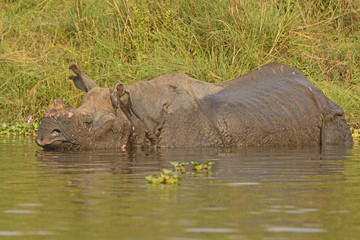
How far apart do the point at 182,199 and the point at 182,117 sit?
168 inches

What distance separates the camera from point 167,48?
13516 mm

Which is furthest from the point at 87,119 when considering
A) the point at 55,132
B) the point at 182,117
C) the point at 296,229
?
the point at 296,229

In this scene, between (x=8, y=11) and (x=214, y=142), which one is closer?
(x=214, y=142)

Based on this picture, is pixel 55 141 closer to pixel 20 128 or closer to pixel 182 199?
pixel 20 128

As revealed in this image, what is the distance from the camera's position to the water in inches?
150

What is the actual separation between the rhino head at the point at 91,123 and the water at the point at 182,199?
945mm

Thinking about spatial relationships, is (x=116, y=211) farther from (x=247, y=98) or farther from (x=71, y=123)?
→ (x=247, y=98)

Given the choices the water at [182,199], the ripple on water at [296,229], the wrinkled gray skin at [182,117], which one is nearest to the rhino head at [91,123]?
the wrinkled gray skin at [182,117]

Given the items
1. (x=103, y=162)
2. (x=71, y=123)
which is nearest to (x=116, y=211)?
(x=103, y=162)

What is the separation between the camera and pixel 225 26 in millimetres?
13320

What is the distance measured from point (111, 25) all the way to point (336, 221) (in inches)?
415

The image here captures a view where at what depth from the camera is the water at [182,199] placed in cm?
381

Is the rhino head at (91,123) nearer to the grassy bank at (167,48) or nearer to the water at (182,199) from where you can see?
the water at (182,199)

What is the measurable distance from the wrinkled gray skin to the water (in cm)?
102
